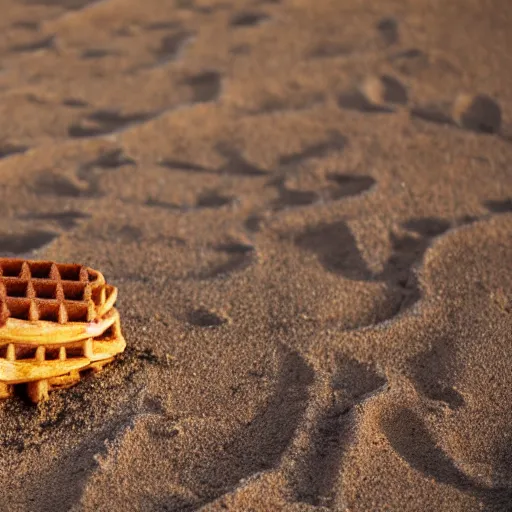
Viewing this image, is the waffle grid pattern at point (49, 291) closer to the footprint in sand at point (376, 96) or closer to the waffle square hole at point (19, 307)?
the waffle square hole at point (19, 307)

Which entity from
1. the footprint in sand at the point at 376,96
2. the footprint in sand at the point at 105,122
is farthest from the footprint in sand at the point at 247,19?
the footprint in sand at the point at 105,122

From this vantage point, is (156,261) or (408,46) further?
(408,46)

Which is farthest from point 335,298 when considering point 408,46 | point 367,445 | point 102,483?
point 408,46

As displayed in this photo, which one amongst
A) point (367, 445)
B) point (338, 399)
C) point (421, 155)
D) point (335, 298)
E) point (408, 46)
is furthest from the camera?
point (408, 46)

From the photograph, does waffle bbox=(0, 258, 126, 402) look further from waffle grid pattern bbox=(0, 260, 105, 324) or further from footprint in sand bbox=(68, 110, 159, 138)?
footprint in sand bbox=(68, 110, 159, 138)

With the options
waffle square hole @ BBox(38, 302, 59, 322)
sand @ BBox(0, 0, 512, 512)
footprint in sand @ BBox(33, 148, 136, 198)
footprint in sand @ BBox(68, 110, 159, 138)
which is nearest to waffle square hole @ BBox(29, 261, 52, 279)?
waffle square hole @ BBox(38, 302, 59, 322)

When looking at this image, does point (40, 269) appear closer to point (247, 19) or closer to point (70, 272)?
point (70, 272)

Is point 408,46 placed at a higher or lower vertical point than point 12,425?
higher

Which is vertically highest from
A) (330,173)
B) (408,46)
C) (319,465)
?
(408,46)

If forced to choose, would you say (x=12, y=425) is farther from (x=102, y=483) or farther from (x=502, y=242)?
(x=502, y=242)
